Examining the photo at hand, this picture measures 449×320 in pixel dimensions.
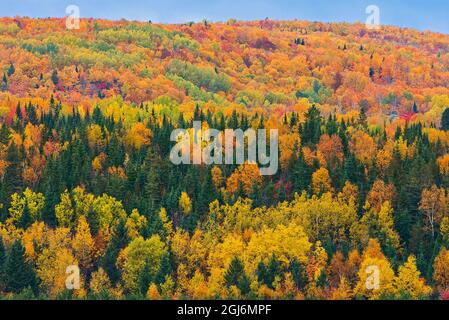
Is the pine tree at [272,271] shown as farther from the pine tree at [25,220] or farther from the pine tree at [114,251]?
the pine tree at [25,220]

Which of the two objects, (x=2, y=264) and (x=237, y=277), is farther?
A: (x=2, y=264)

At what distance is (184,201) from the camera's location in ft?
500

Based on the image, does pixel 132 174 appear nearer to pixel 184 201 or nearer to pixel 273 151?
pixel 184 201

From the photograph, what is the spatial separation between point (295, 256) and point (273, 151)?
48901 mm

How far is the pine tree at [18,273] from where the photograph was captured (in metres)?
127

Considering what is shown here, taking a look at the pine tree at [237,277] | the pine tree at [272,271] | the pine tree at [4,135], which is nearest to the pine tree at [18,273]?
the pine tree at [237,277]

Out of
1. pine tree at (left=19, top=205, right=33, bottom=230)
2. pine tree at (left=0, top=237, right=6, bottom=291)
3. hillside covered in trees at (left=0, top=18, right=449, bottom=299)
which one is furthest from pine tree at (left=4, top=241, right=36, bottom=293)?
pine tree at (left=19, top=205, right=33, bottom=230)

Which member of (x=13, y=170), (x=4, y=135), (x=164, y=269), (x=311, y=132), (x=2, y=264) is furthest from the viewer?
(x=311, y=132)

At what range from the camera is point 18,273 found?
12762cm

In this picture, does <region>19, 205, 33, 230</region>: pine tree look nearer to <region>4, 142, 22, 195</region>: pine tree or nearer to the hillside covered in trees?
the hillside covered in trees

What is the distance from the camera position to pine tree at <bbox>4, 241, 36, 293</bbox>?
127 meters

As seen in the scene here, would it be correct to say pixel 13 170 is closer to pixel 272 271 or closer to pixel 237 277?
pixel 237 277

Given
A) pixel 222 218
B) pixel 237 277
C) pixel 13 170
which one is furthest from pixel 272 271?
pixel 13 170
